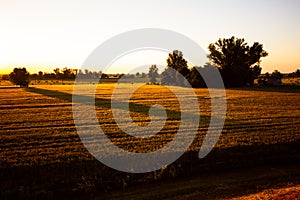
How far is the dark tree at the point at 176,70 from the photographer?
281 feet

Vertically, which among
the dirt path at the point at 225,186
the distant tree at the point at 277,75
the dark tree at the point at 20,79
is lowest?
the dirt path at the point at 225,186

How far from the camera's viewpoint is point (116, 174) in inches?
507

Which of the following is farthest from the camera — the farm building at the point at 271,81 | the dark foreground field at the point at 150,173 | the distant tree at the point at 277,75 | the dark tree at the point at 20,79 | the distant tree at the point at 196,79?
the dark tree at the point at 20,79

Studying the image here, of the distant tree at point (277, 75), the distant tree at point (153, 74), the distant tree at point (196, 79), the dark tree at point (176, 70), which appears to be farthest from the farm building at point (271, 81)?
the distant tree at point (153, 74)

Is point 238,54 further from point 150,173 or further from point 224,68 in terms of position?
point 150,173

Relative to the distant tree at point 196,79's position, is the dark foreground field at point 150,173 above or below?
below

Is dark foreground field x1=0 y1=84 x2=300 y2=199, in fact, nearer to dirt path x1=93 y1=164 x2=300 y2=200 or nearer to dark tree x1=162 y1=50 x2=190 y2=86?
dirt path x1=93 y1=164 x2=300 y2=200

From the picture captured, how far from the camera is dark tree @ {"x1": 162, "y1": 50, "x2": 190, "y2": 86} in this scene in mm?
85625

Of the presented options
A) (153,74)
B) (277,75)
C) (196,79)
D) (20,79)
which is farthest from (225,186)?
(153,74)

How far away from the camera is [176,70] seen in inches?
3625

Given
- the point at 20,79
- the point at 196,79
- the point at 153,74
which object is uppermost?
the point at 153,74

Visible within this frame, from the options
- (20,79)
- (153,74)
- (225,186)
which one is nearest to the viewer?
(225,186)

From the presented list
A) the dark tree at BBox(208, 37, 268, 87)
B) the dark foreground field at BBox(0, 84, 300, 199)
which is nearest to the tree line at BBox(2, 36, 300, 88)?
the dark tree at BBox(208, 37, 268, 87)

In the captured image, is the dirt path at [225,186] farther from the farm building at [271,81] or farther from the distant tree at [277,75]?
the distant tree at [277,75]
